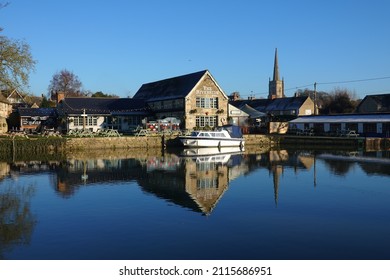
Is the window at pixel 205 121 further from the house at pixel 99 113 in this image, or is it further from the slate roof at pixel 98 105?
the slate roof at pixel 98 105

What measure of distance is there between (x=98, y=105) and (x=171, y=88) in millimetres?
10381

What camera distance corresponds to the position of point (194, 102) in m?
54.0

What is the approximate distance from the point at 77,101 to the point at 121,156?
19517mm

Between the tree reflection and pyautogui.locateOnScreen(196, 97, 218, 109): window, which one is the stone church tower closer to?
pyautogui.locateOnScreen(196, 97, 218, 109): window

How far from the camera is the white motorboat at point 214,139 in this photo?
4603 centimetres

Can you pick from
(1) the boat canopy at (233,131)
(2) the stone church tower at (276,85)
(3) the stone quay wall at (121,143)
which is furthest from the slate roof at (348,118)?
(2) the stone church tower at (276,85)

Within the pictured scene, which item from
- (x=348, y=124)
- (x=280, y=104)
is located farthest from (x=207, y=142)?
(x=280, y=104)

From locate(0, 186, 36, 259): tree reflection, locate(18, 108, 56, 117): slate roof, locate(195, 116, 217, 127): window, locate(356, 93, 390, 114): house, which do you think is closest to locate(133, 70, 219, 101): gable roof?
locate(195, 116, 217, 127): window

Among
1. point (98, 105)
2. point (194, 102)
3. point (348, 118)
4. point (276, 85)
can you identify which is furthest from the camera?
point (276, 85)

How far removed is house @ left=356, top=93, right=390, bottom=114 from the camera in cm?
6750

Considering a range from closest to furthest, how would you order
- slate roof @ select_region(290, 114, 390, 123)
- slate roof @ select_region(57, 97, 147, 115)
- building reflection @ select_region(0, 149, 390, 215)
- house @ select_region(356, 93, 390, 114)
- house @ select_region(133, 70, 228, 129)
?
building reflection @ select_region(0, 149, 390, 215)
slate roof @ select_region(290, 114, 390, 123)
slate roof @ select_region(57, 97, 147, 115)
house @ select_region(133, 70, 228, 129)
house @ select_region(356, 93, 390, 114)

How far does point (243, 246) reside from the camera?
12117 millimetres

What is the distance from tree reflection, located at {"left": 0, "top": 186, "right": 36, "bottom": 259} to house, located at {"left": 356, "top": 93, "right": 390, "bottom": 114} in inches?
2382

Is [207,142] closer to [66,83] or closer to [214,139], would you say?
[214,139]
